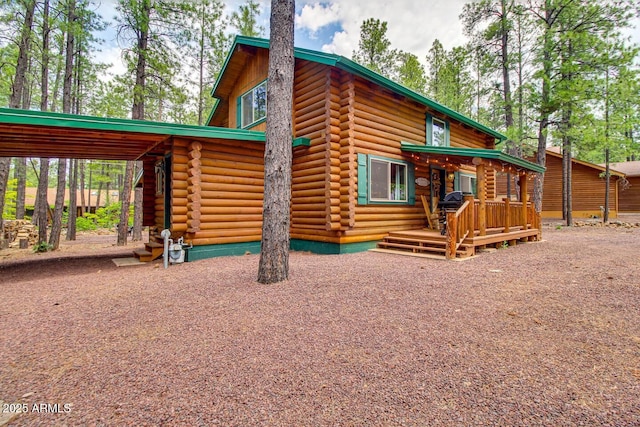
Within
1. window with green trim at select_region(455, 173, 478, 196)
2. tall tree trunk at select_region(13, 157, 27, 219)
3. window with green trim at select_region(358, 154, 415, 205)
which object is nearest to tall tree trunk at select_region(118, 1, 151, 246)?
window with green trim at select_region(358, 154, 415, 205)

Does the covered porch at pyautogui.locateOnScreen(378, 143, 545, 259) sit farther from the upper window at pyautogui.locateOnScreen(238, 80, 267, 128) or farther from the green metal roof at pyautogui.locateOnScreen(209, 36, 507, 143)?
the upper window at pyautogui.locateOnScreen(238, 80, 267, 128)

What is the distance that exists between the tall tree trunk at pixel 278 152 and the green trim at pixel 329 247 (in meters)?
3.12

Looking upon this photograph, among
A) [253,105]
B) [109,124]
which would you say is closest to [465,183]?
[253,105]

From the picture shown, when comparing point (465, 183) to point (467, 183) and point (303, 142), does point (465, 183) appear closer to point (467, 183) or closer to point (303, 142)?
point (467, 183)

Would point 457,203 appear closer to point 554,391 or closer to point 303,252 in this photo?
point 303,252

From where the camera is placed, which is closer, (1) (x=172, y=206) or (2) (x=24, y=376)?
(2) (x=24, y=376)

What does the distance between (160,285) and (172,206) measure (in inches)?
103

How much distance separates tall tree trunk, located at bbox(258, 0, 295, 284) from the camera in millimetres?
4816

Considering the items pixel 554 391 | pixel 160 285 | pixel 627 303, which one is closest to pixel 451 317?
pixel 554 391

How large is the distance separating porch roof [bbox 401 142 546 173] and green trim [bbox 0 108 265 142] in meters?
5.03

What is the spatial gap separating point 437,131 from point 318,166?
5.79 meters

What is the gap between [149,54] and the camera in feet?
38.1

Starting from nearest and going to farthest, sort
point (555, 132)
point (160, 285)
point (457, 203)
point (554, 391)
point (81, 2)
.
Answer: point (554, 391), point (160, 285), point (457, 203), point (81, 2), point (555, 132)

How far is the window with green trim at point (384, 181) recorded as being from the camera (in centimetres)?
825
